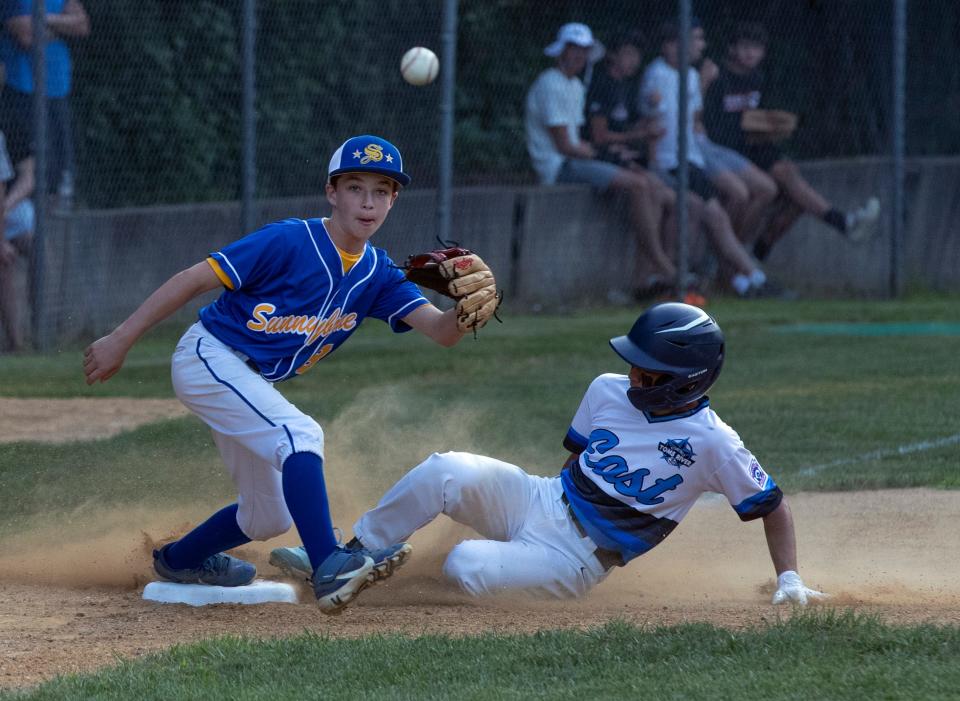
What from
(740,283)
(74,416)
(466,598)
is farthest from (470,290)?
(740,283)

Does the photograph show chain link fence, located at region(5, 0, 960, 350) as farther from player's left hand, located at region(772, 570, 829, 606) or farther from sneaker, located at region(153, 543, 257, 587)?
player's left hand, located at region(772, 570, 829, 606)

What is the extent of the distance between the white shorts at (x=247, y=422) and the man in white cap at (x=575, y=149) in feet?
25.4

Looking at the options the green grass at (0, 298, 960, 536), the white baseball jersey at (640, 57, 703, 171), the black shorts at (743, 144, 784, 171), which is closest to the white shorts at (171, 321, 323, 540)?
the green grass at (0, 298, 960, 536)

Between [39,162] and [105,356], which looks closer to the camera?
[105,356]

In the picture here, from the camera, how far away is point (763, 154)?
43.3 feet

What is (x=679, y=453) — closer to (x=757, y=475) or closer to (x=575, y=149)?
(x=757, y=475)

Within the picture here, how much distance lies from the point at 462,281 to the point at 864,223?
32.3ft

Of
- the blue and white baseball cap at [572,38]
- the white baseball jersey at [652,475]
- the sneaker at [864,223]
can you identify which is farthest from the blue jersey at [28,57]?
the sneaker at [864,223]

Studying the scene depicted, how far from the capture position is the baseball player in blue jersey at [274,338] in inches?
175

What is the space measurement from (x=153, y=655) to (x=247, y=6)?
693cm

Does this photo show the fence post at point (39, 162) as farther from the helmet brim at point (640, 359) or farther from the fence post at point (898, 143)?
the fence post at point (898, 143)

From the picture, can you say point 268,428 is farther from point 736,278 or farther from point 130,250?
point 736,278

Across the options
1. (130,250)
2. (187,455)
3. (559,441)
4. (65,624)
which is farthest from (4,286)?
(65,624)

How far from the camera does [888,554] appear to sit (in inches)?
213
